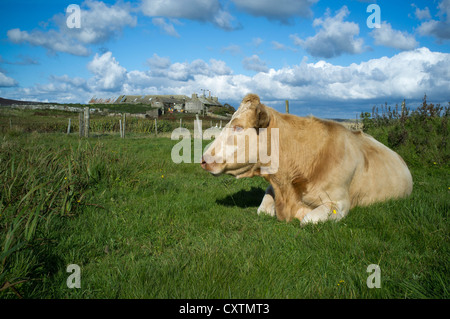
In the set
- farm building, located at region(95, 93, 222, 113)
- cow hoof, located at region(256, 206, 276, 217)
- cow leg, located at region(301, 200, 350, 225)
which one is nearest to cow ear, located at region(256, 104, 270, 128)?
cow leg, located at region(301, 200, 350, 225)

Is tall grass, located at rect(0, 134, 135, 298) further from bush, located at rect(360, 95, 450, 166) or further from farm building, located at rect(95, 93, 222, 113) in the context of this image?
farm building, located at rect(95, 93, 222, 113)

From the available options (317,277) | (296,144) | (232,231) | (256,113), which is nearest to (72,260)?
(232,231)

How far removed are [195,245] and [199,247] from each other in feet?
0.41

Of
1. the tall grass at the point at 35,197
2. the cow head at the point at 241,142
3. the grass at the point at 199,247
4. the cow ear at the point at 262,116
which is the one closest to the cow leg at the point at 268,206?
the grass at the point at 199,247

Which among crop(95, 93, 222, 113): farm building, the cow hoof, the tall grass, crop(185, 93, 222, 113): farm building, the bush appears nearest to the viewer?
the tall grass

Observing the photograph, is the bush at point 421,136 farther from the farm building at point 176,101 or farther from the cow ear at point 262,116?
the farm building at point 176,101

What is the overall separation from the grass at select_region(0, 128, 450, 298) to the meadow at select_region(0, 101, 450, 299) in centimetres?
1

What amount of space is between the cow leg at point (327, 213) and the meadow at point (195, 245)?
0.40ft

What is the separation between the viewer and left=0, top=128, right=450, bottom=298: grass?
2.50m

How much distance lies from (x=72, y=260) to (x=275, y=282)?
2178mm

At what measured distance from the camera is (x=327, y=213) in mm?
4109

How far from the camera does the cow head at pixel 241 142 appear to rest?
4.11 m
